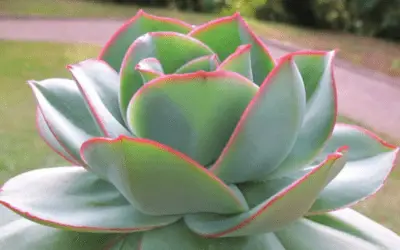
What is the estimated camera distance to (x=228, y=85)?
0.98 ft

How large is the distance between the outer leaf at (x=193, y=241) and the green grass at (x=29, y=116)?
173 centimetres

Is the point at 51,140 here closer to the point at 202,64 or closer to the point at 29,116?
the point at 202,64

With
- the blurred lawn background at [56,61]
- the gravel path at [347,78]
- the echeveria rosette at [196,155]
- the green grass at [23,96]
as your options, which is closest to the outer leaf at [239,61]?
the echeveria rosette at [196,155]

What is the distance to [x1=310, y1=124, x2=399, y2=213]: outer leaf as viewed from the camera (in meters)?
0.34

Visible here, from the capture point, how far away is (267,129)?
311 mm

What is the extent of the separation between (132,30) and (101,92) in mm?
56

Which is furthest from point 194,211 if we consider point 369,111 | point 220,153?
point 369,111

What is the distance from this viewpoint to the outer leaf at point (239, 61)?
1.04 ft

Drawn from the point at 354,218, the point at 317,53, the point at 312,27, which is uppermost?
the point at 317,53

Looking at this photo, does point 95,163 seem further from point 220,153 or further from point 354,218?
point 354,218

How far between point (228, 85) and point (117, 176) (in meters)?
0.08

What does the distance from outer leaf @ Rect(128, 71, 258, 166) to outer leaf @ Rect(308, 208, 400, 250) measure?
0.30ft

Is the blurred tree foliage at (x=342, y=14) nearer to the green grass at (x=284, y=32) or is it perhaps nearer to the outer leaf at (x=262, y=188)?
the green grass at (x=284, y=32)

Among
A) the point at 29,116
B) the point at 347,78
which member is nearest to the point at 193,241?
the point at 29,116
